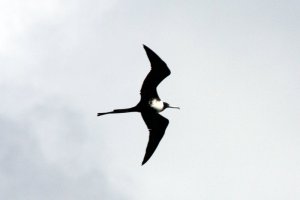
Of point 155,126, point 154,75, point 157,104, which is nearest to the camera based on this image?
point 154,75

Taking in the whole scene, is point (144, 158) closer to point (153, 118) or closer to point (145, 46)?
point (153, 118)

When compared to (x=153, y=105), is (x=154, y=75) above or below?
above

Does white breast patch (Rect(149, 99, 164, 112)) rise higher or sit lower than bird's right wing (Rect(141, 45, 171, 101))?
lower

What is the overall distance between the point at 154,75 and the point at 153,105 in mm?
1597

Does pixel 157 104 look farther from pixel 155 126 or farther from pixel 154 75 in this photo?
pixel 154 75

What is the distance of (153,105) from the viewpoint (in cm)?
4172

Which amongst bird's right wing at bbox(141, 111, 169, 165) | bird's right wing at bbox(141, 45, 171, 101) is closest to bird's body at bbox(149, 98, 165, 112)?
bird's right wing at bbox(141, 45, 171, 101)

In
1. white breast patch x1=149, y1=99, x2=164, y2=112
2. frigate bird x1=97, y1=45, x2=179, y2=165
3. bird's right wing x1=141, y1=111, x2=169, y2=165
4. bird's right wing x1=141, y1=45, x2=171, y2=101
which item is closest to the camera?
bird's right wing x1=141, y1=45, x2=171, y2=101

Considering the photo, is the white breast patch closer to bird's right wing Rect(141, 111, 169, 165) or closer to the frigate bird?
the frigate bird

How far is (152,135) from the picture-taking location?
4247 centimetres

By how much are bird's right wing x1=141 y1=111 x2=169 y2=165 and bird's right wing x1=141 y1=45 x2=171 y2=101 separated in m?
1.24

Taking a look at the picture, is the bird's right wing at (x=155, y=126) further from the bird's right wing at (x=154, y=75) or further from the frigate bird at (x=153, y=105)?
the bird's right wing at (x=154, y=75)

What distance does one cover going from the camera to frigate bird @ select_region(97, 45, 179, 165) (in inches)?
1597

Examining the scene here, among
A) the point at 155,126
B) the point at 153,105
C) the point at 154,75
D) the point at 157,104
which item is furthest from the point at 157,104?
the point at 154,75
